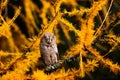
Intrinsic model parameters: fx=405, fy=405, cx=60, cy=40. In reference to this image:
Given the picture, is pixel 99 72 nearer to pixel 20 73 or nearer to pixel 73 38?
pixel 73 38

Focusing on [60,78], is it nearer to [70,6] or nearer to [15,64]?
[15,64]

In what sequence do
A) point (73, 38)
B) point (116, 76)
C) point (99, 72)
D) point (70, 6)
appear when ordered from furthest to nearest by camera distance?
point (70, 6), point (73, 38), point (99, 72), point (116, 76)

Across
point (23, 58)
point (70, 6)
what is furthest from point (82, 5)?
point (23, 58)

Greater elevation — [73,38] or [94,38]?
[73,38]

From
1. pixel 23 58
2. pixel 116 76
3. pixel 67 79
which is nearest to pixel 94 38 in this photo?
pixel 67 79

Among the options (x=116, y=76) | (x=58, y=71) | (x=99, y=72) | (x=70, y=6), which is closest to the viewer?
(x=58, y=71)

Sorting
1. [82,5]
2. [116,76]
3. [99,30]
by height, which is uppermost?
[82,5]

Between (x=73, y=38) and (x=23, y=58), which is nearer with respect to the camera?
(x=23, y=58)
